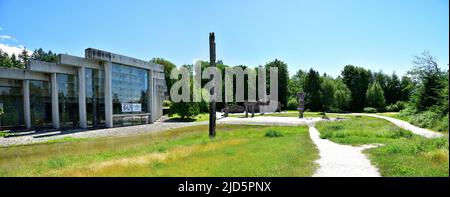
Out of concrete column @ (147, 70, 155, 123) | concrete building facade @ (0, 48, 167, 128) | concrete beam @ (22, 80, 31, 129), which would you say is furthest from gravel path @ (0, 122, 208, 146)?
concrete column @ (147, 70, 155, 123)

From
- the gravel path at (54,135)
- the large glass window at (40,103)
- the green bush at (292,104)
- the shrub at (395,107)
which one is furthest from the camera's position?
the green bush at (292,104)

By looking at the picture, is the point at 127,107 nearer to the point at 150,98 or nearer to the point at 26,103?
the point at 150,98

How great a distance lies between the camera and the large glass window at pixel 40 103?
128 feet

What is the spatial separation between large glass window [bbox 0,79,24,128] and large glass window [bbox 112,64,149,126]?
44.0 feet

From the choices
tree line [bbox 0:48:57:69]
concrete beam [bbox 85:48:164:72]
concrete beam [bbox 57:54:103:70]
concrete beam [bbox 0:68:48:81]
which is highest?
tree line [bbox 0:48:57:69]

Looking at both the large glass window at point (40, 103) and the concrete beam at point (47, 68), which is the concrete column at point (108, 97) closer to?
the concrete beam at point (47, 68)

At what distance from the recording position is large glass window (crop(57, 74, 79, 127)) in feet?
125

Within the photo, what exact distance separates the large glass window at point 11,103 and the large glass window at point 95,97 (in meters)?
10.4

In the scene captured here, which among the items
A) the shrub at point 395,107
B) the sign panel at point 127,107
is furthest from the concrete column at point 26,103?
the shrub at point 395,107

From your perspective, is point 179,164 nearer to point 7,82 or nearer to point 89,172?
point 89,172

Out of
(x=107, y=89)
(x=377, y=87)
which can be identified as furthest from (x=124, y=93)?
(x=377, y=87)

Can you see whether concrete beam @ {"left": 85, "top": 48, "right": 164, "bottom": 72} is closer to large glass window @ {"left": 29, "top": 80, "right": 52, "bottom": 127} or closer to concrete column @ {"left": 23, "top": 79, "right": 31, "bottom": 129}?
large glass window @ {"left": 29, "top": 80, "right": 52, "bottom": 127}

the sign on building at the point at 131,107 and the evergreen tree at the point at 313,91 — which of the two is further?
the evergreen tree at the point at 313,91

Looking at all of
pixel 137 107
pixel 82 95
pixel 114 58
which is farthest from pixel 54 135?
pixel 137 107
